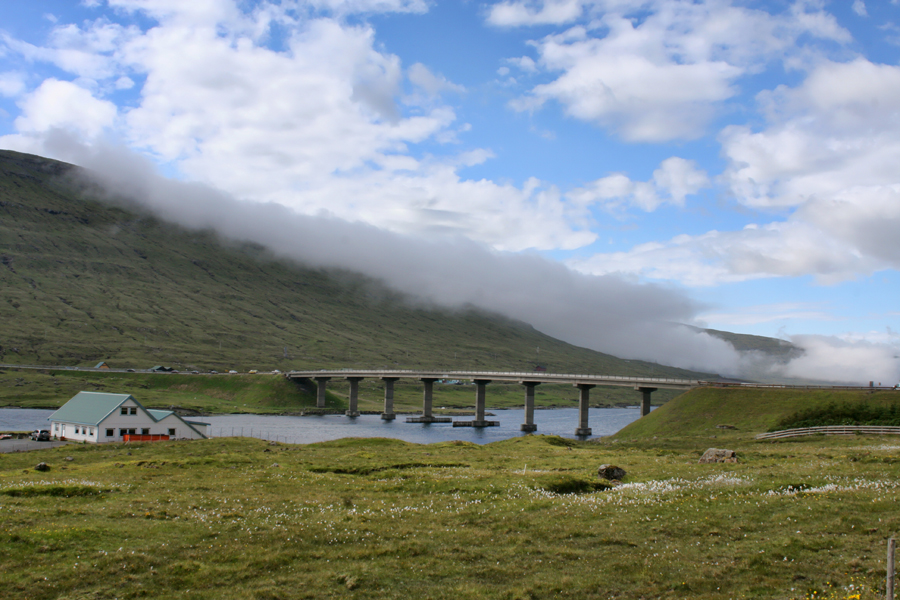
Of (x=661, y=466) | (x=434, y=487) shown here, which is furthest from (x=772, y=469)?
(x=434, y=487)

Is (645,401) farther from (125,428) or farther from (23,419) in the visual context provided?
(23,419)

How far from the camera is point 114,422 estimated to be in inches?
3268

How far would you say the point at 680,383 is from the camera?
13975cm

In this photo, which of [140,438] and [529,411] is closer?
[140,438]

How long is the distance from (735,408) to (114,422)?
99991 mm

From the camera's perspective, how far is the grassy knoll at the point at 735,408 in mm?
96562

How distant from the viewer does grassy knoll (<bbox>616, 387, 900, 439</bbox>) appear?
9656 cm

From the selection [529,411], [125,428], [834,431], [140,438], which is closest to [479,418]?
[529,411]

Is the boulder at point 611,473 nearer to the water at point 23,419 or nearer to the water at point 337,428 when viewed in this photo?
the water at point 337,428

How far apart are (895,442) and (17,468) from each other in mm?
83822

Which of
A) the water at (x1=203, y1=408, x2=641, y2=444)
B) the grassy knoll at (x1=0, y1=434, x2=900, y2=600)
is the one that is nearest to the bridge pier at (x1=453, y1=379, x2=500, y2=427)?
the water at (x1=203, y1=408, x2=641, y2=444)

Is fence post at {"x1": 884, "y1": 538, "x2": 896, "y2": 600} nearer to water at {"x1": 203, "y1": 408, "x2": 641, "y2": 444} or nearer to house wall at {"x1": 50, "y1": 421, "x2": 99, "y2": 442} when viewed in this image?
house wall at {"x1": 50, "y1": 421, "x2": 99, "y2": 442}

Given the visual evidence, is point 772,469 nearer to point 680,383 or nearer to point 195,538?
point 195,538

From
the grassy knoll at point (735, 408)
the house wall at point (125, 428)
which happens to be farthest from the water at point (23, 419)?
the grassy knoll at point (735, 408)
